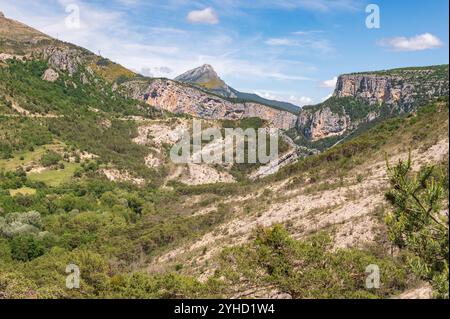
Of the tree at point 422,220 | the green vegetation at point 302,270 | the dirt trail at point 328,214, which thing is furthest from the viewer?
the dirt trail at point 328,214

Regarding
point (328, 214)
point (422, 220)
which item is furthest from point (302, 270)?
point (328, 214)

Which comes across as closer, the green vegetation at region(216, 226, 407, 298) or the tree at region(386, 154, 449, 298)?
the tree at region(386, 154, 449, 298)

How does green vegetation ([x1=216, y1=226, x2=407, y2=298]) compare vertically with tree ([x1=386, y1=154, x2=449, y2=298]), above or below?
below

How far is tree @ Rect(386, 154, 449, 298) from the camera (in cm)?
1278

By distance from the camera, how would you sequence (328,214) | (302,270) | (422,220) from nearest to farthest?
(422,220) → (302,270) → (328,214)

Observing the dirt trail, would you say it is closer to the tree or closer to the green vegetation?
the green vegetation

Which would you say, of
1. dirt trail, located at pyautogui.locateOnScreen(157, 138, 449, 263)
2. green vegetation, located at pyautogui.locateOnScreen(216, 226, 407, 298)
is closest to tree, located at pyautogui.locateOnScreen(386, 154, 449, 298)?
green vegetation, located at pyautogui.locateOnScreen(216, 226, 407, 298)

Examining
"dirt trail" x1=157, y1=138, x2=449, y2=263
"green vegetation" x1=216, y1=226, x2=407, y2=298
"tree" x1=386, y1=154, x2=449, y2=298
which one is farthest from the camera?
"dirt trail" x1=157, y1=138, x2=449, y2=263

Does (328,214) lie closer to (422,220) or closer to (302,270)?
(302,270)

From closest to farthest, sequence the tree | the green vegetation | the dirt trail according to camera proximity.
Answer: the tree → the green vegetation → the dirt trail

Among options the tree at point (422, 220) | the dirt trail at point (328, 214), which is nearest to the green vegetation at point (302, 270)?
the tree at point (422, 220)

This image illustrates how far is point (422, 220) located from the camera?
1356 centimetres

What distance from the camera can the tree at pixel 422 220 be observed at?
12.8m

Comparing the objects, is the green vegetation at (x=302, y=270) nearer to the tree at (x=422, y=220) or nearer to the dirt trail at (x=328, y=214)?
the tree at (x=422, y=220)
